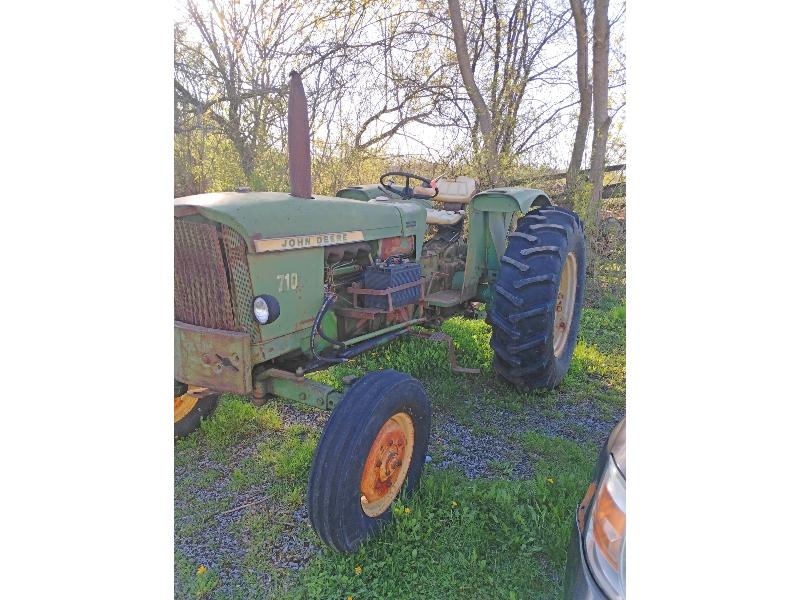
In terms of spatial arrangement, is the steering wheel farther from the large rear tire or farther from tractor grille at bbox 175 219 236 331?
tractor grille at bbox 175 219 236 331

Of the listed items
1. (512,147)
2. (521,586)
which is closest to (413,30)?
(512,147)

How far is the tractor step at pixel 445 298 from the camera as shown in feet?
10.4

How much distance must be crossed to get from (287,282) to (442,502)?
107 cm

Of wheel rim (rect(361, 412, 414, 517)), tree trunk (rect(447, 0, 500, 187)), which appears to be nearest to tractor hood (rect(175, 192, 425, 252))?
wheel rim (rect(361, 412, 414, 517))

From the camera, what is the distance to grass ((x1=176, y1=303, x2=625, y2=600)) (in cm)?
174

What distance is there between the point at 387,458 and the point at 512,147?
16.4ft

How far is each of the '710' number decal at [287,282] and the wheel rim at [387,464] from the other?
2.10 ft

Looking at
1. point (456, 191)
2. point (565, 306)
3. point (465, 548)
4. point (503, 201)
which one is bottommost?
point (465, 548)

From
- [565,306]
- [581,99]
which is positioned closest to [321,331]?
[565,306]

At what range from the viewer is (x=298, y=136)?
77.8 inches

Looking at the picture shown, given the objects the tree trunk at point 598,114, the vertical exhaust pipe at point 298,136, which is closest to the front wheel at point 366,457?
the vertical exhaust pipe at point 298,136

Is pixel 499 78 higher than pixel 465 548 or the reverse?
higher

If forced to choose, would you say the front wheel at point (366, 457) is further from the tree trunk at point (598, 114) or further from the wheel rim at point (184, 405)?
the tree trunk at point (598, 114)

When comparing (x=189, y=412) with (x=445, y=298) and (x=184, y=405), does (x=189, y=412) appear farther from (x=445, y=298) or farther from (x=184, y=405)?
(x=445, y=298)
